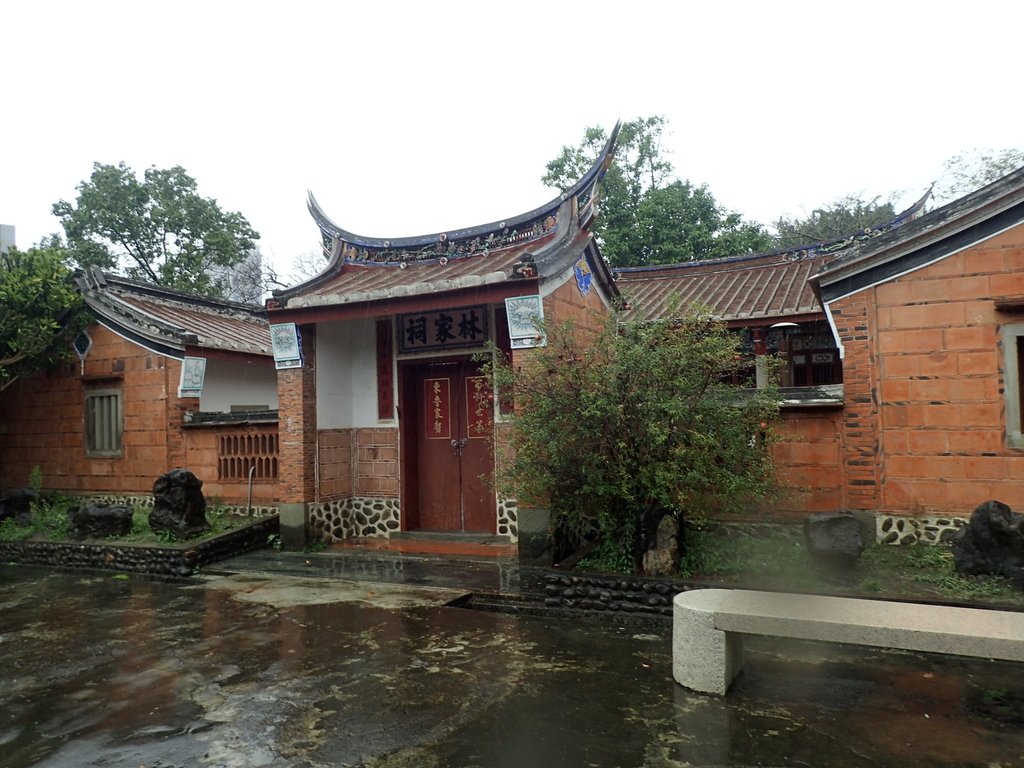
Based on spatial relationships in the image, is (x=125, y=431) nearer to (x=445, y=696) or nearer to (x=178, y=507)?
(x=178, y=507)

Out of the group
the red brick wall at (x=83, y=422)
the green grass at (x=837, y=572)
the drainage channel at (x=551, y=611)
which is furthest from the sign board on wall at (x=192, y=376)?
the green grass at (x=837, y=572)

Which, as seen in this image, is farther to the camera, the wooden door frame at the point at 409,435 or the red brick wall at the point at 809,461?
the wooden door frame at the point at 409,435

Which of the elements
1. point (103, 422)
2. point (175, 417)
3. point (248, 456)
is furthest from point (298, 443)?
point (103, 422)

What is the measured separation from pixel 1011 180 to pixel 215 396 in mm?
10246

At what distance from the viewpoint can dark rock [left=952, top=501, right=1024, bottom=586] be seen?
5258mm

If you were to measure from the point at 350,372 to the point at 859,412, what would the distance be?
6.25m

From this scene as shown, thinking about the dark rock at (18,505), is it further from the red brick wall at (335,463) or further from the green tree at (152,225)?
the green tree at (152,225)

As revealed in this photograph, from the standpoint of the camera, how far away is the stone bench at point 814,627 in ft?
12.2

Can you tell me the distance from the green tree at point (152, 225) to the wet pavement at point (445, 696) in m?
15.9

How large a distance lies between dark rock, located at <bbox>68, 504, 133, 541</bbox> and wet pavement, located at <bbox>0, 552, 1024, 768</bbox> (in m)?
Answer: 2.52

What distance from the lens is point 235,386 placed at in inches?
455

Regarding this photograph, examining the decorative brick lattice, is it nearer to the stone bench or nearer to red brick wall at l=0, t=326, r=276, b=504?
red brick wall at l=0, t=326, r=276, b=504

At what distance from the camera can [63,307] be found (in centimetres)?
1084

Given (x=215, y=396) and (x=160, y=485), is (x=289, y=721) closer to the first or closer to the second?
(x=160, y=485)
